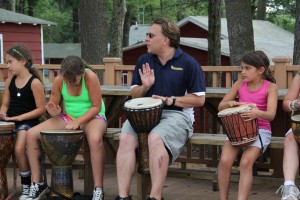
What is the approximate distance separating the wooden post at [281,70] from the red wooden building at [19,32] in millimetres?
13640

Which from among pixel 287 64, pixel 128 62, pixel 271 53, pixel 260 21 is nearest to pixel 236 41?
pixel 287 64

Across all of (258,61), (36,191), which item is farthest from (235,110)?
(36,191)

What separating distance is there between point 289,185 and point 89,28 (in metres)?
7.53

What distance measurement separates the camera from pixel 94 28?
1206 centimetres

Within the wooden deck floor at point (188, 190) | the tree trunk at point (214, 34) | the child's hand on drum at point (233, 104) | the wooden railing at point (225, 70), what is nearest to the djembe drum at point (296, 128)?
the child's hand on drum at point (233, 104)

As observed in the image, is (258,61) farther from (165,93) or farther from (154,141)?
(154,141)

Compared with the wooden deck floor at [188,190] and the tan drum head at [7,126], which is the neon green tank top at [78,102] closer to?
the tan drum head at [7,126]

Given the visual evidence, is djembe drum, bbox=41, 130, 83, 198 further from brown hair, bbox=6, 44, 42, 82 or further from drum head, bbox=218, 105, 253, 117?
drum head, bbox=218, 105, 253, 117

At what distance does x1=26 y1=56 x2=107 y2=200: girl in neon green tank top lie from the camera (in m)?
5.91

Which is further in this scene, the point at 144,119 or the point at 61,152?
the point at 61,152

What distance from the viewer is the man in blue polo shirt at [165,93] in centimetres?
550

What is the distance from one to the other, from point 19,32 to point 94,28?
8875 millimetres

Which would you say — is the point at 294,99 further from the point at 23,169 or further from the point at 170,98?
the point at 23,169

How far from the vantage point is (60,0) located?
3584 centimetres
